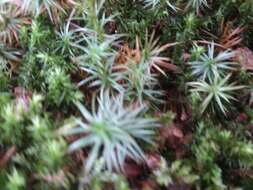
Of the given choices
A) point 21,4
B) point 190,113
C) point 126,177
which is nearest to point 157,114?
point 190,113

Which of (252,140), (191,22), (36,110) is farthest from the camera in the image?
(191,22)

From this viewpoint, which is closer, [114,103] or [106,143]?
[106,143]

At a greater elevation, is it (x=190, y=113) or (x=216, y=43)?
(x=216, y=43)

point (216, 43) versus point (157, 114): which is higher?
point (216, 43)

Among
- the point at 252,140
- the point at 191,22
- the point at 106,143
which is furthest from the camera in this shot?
the point at 191,22

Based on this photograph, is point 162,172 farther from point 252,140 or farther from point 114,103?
point 252,140

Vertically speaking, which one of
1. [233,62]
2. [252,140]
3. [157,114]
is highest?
[233,62]

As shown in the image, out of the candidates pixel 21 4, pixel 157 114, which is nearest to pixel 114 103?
pixel 157 114

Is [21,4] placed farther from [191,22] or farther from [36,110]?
[191,22]

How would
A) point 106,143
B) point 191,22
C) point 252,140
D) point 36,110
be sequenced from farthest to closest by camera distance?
point 191,22 → point 252,140 → point 36,110 → point 106,143
